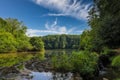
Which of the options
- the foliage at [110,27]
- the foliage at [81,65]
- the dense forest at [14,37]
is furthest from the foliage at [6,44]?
the foliage at [81,65]

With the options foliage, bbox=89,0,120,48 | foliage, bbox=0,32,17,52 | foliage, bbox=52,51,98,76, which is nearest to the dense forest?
foliage, bbox=0,32,17,52

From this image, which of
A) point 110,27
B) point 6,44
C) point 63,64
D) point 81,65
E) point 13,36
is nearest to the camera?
point 81,65

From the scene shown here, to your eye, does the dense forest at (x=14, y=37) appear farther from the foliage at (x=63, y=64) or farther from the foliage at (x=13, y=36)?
the foliage at (x=63, y=64)

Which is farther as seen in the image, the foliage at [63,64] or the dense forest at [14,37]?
the dense forest at [14,37]

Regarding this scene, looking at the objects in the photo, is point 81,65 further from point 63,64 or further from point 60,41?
point 60,41

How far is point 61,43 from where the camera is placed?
6688 inches

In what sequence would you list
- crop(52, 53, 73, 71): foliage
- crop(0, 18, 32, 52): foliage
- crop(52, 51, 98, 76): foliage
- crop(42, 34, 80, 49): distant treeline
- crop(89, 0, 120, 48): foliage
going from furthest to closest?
crop(42, 34, 80, 49): distant treeline, crop(0, 18, 32, 52): foliage, crop(89, 0, 120, 48): foliage, crop(52, 53, 73, 71): foliage, crop(52, 51, 98, 76): foliage

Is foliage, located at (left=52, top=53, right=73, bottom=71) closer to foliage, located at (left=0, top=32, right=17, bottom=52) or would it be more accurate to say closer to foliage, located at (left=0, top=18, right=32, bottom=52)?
foliage, located at (left=0, top=32, right=17, bottom=52)

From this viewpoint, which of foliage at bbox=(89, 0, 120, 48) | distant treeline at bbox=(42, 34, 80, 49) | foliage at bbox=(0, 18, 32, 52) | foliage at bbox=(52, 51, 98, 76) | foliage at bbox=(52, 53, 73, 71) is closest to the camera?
foliage at bbox=(52, 51, 98, 76)

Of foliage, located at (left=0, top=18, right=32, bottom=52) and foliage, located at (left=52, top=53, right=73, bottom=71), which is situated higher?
foliage, located at (left=0, top=18, right=32, bottom=52)

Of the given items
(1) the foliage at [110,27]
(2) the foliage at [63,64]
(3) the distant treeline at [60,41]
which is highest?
(3) the distant treeline at [60,41]

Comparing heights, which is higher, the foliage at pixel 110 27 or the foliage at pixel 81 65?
the foliage at pixel 110 27

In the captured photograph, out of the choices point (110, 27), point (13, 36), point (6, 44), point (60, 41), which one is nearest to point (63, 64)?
point (110, 27)

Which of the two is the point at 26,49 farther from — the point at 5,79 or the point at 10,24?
the point at 5,79
